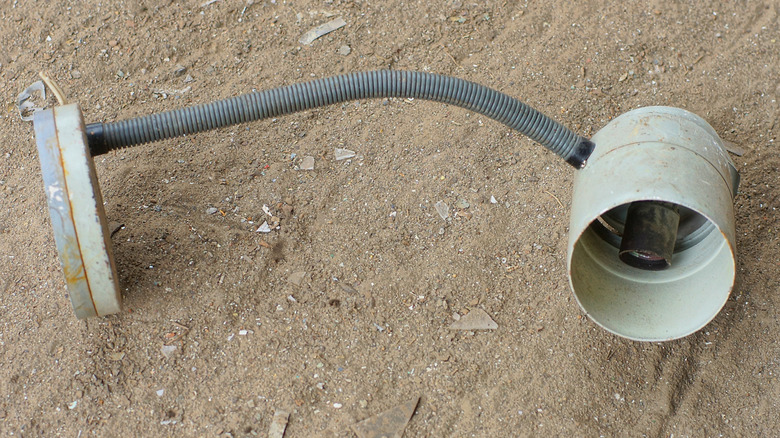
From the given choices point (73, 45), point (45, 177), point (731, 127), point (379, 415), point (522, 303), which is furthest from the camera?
point (73, 45)

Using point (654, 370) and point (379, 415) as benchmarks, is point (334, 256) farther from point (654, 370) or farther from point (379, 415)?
point (654, 370)

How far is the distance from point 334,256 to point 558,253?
37.8 inches

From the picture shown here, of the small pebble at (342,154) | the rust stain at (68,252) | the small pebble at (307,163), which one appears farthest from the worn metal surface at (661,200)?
the rust stain at (68,252)

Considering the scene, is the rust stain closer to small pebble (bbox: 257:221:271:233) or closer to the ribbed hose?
the ribbed hose

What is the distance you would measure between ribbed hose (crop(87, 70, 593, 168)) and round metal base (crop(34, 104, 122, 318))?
301mm

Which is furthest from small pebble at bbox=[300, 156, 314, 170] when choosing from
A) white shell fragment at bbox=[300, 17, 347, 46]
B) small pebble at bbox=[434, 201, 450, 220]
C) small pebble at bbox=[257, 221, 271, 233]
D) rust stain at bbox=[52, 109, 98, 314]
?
rust stain at bbox=[52, 109, 98, 314]

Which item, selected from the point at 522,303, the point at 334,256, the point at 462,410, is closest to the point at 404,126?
the point at 334,256

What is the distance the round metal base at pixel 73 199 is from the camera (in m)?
2.28

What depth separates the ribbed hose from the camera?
2.60 metres

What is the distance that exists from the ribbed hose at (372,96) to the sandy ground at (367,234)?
1.87 feet

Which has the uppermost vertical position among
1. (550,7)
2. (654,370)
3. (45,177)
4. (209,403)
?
(45,177)

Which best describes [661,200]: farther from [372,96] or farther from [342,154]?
[342,154]

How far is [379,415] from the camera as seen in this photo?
8.43 feet

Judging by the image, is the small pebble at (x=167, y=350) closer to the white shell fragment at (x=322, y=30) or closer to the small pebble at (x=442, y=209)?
the small pebble at (x=442, y=209)
